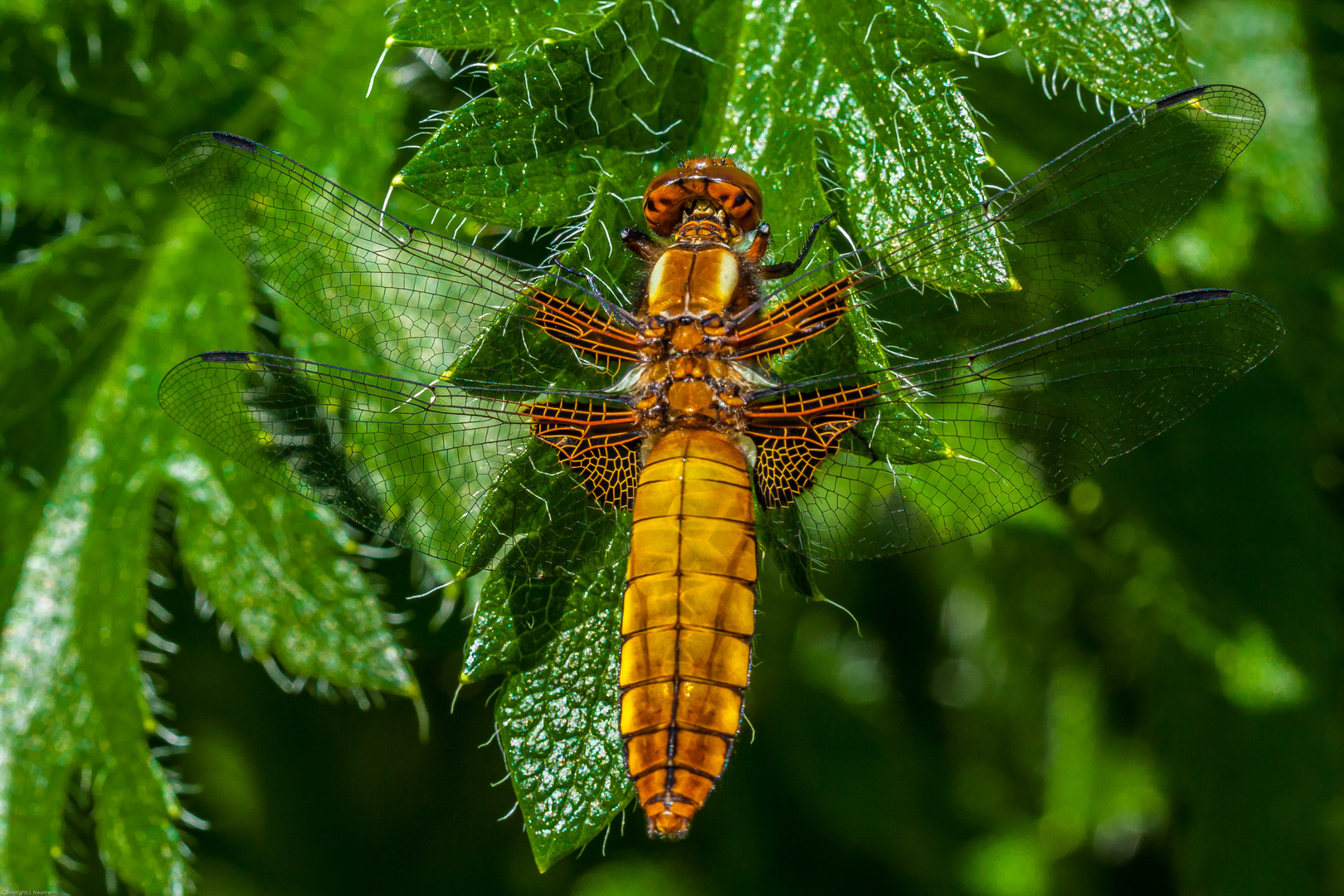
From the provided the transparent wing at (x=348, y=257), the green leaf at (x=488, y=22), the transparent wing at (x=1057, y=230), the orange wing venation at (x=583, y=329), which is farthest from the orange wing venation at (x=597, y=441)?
the green leaf at (x=488, y=22)

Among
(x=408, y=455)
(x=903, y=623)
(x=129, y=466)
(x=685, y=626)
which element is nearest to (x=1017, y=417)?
(x=685, y=626)

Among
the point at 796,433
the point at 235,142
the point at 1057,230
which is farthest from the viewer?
the point at 235,142

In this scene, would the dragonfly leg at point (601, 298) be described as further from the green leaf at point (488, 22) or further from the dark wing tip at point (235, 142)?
the dark wing tip at point (235, 142)

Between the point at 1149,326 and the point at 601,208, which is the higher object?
the point at 601,208

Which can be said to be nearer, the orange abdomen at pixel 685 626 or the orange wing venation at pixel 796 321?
the orange abdomen at pixel 685 626

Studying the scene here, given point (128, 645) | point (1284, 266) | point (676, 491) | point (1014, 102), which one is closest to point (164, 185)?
point (128, 645)

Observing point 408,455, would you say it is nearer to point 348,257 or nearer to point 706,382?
point 348,257

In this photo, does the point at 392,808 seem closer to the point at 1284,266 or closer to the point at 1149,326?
the point at 1149,326
